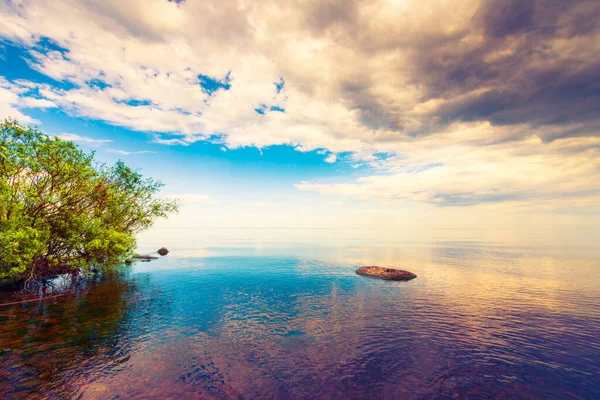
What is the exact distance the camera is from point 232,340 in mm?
23156

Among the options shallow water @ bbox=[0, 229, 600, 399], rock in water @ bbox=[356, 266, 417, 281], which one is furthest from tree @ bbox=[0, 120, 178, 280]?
rock in water @ bbox=[356, 266, 417, 281]

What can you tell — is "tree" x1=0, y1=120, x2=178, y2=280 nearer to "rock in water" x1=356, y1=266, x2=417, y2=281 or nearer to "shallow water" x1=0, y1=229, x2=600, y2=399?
"shallow water" x1=0, y1=229, x2=600, y2=399

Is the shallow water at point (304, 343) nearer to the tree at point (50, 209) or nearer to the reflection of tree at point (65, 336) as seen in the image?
the reflection of tree at point (65, 336)

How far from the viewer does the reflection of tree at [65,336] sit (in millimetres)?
16188

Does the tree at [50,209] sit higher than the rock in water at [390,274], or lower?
higher

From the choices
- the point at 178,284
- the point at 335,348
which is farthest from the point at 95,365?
the point at 178,284

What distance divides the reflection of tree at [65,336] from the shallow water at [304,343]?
126 mm

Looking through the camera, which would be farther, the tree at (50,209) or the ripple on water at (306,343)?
the tree at (50,209)

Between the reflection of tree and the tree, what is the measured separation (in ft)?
23.0

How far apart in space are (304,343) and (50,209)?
41.4m

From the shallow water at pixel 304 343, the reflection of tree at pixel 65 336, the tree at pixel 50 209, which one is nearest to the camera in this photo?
the reflection of tree at pixel 65 336

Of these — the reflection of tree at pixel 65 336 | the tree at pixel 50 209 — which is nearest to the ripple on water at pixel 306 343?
the reflection of tree at pixel 65 336

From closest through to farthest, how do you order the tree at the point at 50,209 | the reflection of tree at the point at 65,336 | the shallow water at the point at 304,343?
the reflection of tree at the point at 65,336 → the shallow water at the point at 304,343 → the tree at the point at 50,209

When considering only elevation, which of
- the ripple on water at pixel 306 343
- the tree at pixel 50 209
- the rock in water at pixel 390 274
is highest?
the tree at pixel 50 209
